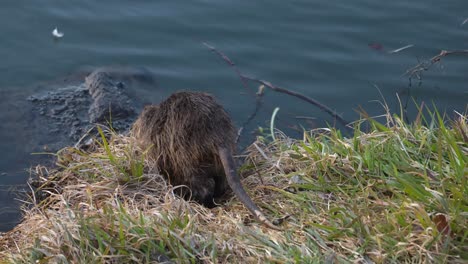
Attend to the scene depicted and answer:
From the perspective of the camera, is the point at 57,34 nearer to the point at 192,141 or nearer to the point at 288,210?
the point at 192,141

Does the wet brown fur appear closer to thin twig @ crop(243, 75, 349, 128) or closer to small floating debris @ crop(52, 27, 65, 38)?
thin twig @ crop(243, 75, 349, 128)

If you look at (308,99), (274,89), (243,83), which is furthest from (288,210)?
(243,83)

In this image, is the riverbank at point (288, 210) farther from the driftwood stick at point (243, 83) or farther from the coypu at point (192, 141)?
the driftwood stick at point (243, 83)

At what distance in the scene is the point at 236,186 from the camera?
4172 mm

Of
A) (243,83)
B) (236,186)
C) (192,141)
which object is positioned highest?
(192,141)

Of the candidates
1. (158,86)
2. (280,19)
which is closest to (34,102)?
(158,86)

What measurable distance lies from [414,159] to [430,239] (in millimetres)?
921

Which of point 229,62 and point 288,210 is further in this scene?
point 229,62

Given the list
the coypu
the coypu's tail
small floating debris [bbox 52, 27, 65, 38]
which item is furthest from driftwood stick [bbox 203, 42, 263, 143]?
the coypu's tail

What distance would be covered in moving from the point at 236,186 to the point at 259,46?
315 centimetres

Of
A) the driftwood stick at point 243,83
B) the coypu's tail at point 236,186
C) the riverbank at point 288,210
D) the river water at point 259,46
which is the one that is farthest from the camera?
the river water at point 259,46

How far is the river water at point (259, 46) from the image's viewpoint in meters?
6.61

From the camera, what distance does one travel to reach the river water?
6613 millimetres

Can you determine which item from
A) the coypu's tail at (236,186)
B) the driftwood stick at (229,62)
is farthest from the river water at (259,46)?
the coypu's tail at (236,186)
